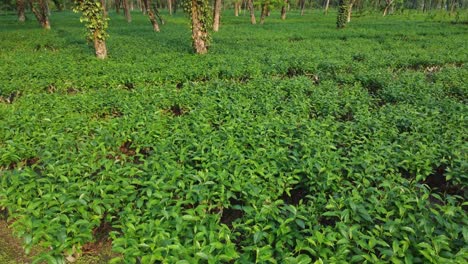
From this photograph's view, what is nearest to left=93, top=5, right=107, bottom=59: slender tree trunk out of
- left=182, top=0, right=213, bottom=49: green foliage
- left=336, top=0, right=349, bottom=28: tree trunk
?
left=182, top=0, right=213, bottom=49: green foliage

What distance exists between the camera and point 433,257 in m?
2.73

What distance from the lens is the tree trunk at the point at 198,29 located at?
13.9m

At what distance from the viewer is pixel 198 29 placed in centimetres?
1411

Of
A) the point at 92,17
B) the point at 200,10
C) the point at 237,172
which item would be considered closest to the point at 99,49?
the point at 92,17

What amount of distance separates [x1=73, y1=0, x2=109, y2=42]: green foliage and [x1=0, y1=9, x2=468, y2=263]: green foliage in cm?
398

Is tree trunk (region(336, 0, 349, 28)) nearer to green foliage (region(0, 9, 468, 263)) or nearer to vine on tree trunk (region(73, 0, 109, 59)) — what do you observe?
green foliage (region(0, 9, 468, 263))

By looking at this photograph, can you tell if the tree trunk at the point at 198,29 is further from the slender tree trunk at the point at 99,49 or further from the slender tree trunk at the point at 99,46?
the slender tree trunk at the point at 99,49

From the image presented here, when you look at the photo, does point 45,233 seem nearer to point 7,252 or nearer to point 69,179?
point 69,179

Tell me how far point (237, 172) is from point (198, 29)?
11.7m

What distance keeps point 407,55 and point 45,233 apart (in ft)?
49.8

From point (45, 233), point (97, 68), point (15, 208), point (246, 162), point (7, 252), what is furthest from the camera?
point (97, 68)

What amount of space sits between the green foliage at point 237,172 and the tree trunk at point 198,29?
5.51m

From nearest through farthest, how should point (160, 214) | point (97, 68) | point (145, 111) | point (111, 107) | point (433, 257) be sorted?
point (433, 257) < point (160, 214) < point (145, 111) < point (111, 107) < point (97, 68)

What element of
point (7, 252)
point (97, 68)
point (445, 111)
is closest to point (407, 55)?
point (445, 111)
